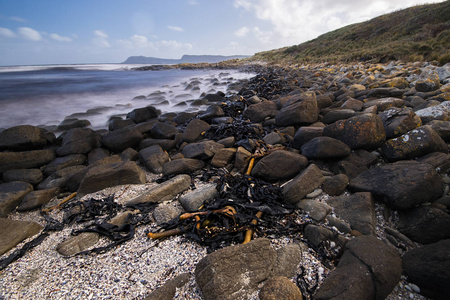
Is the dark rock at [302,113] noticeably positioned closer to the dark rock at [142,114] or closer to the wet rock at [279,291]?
the wet rock at [279,291]

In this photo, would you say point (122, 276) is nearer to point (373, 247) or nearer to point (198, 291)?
point (198, 291)

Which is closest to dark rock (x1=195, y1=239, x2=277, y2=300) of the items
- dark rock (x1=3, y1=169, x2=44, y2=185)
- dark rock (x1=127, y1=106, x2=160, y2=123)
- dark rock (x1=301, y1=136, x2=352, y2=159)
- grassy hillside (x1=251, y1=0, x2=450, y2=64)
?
dark rock (x1=301, y1=136, x2=352, y2=159)

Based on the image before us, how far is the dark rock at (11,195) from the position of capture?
310 centimetres

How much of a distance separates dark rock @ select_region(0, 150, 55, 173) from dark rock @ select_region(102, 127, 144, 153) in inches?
42.9

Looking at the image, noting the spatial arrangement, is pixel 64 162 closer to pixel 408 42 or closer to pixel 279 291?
pixel 279 291

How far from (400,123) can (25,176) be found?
6.12 meters

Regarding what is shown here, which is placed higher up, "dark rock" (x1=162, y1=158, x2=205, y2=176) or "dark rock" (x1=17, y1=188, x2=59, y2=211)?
"dark rock" (x1=162, y1=158, x2=205, y2=176)

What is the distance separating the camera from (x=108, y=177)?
3.29 meters

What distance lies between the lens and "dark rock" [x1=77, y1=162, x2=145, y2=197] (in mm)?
3252

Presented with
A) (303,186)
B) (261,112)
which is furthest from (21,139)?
(303,186)

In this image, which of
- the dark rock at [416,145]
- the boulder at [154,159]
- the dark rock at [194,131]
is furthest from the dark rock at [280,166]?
the dark rock at [194,131]

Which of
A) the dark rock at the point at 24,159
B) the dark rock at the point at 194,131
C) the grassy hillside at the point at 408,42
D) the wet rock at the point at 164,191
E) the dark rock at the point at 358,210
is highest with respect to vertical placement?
the grassy hillside at the point at 408,42

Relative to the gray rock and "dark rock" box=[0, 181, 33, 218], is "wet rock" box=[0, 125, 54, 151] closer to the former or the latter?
"dark rock" box=[0, 181, 33, 218]

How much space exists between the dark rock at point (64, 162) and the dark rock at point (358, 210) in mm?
4815
